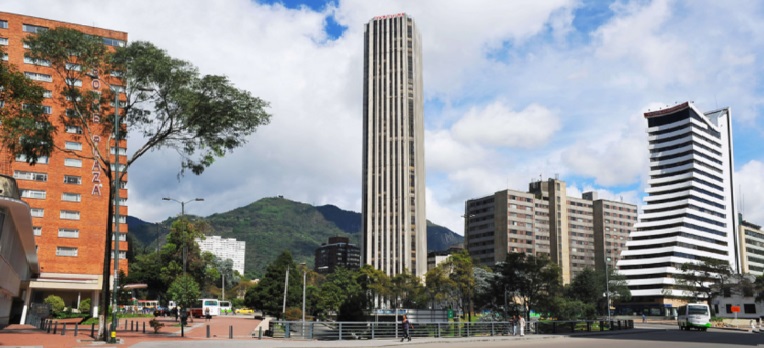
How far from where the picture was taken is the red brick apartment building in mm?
76188

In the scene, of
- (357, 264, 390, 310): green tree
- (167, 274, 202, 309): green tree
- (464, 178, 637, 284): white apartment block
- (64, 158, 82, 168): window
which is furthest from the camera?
(464, 178, 637, 284): white apartment block

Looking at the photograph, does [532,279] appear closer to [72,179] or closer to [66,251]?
[66,251]

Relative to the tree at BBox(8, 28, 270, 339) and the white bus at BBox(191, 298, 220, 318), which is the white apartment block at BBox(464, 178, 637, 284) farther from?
the tree at BBox(8, 28, 270, 339)

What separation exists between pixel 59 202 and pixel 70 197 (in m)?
1.39

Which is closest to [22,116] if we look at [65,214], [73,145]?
[65,214]

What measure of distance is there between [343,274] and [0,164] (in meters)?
62.1

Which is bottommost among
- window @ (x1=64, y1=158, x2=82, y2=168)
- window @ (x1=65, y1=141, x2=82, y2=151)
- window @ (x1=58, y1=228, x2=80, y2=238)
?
window @ (x1=58, y1=228, x2=80, y2=238)

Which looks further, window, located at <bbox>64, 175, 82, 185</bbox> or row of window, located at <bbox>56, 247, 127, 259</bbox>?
window, located at <bbox>64, 175, 82, 185</bbox>

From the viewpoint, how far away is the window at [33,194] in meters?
76.7

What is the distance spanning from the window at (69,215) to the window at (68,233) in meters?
1.44

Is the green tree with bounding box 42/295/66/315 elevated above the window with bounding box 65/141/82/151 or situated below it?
below

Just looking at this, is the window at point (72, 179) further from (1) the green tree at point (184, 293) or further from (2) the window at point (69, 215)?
(1) the green tree at point (184, 293)

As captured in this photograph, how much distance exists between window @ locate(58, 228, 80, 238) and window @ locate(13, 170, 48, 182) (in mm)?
6604

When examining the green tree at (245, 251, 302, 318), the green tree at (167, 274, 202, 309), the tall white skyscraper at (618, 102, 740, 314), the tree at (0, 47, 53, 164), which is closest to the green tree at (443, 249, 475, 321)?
the green tree at (245, 251, 302, 318)
